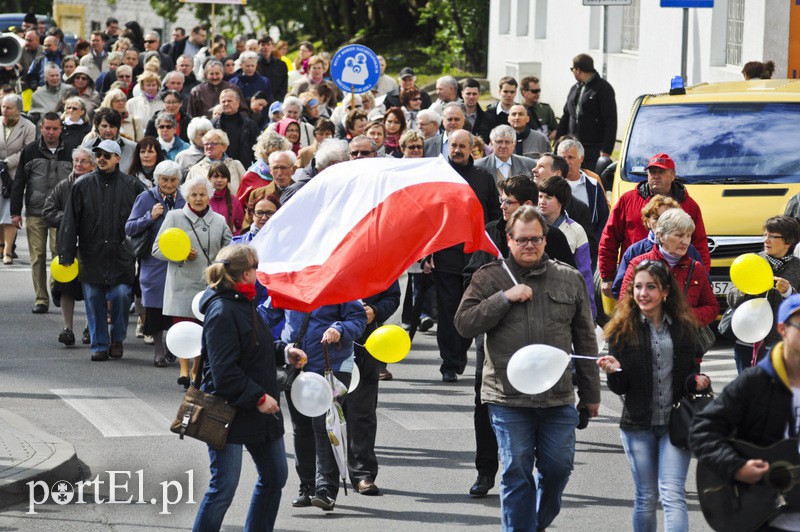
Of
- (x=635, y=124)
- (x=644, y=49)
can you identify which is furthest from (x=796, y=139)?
(x=644, y=49)

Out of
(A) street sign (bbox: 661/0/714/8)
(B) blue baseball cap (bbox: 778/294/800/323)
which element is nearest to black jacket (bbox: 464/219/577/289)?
(B) blue baseball cap (bbox: 778/294/800/323)

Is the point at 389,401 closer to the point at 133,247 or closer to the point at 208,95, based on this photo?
the point at 133,247

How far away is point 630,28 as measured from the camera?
29.3 metres

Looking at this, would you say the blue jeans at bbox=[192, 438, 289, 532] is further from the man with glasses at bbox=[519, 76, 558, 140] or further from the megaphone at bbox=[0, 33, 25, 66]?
the man with glasses at bbox=[519, 76, 558, 140]

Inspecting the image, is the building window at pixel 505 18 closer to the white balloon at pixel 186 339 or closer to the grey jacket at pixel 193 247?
the grey jacket at pixel 193 247

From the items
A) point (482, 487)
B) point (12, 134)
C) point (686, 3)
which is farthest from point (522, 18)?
point (482, 487)

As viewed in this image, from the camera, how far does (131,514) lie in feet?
28.7

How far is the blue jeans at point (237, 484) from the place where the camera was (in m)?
7.53

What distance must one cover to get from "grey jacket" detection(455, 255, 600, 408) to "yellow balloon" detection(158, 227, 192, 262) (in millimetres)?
3848

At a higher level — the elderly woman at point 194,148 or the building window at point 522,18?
the building window at point 522,18

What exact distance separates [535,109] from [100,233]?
21.8 ft

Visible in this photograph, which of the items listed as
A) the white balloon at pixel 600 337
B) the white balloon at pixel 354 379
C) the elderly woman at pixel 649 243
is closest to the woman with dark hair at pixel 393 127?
the white balloon at pixel 600 337

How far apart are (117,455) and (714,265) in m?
Answer: 6.00

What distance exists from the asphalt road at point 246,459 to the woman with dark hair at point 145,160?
1607mm
